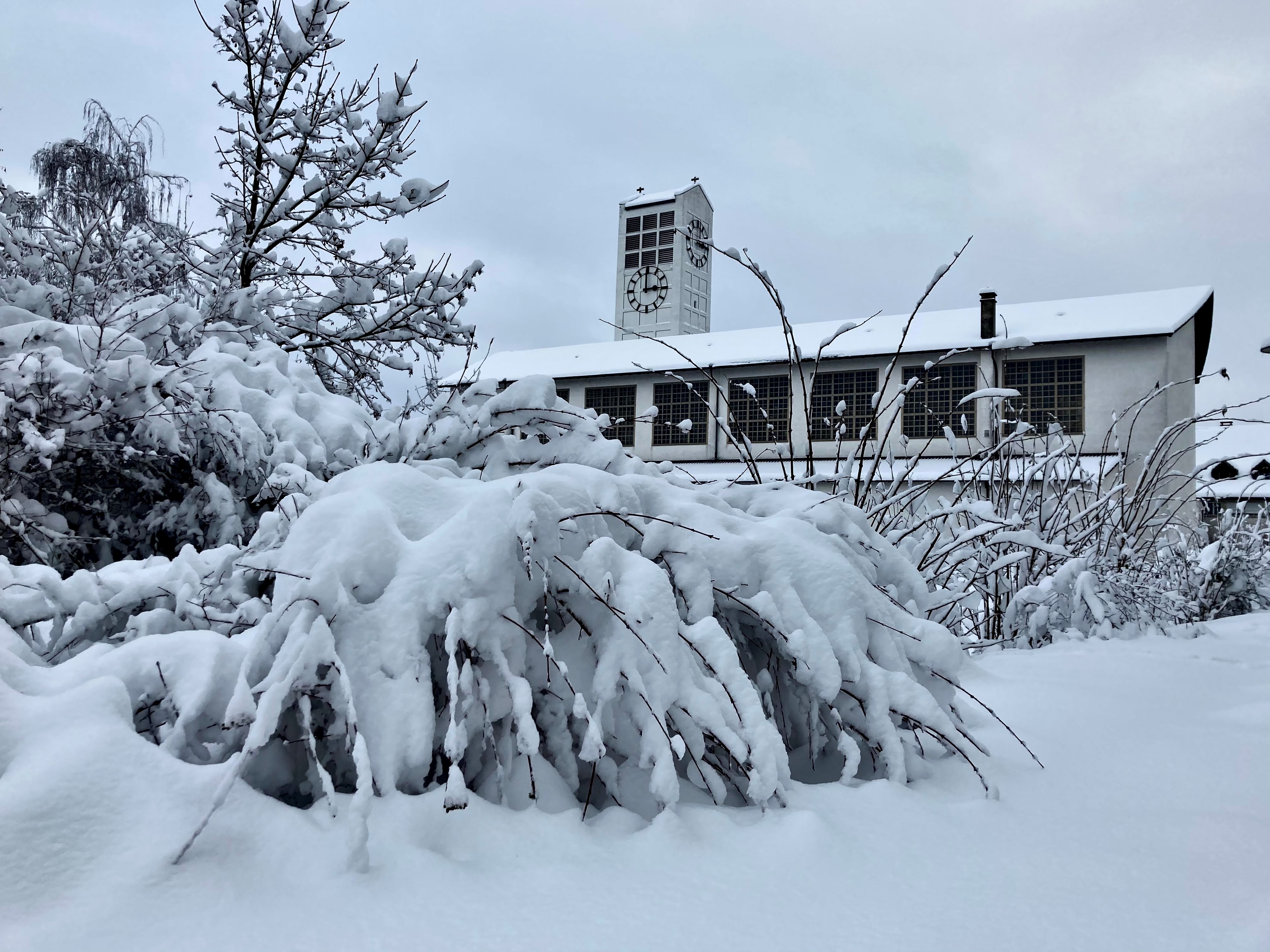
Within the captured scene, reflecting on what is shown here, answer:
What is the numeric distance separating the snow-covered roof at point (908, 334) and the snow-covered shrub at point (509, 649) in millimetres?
14077

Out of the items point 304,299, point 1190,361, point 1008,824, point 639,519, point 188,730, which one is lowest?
point 1008,824

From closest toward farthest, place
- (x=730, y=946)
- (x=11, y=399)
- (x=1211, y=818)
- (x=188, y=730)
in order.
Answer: (x=730, y=946) → (x=188, y=730) → (x=1211, y=818) → (x=11, y=399)

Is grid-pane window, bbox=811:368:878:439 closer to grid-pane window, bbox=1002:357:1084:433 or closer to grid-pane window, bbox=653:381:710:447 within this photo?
grid-pane window, bbox=653:381:710:447

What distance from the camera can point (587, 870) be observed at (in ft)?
4.09

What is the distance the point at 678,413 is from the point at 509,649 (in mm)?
20735

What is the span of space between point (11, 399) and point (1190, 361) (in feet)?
70.4

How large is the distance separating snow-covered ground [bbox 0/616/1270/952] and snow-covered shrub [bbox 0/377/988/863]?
9cm

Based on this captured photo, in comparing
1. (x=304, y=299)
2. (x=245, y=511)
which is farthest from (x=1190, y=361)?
(x=245, y=511)

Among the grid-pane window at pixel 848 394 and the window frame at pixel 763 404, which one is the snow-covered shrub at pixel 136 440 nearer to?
the window frame at pixel 763 404

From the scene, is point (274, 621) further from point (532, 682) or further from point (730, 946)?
point (730, 946)


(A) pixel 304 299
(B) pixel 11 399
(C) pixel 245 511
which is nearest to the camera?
(B) pixel 11 399

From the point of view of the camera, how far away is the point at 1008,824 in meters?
1.58

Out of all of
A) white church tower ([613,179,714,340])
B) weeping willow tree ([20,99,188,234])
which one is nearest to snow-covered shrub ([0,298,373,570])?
weeping willow tree ([20,99,188,234])

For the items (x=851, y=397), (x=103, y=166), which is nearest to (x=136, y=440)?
(x=103, y=166)
